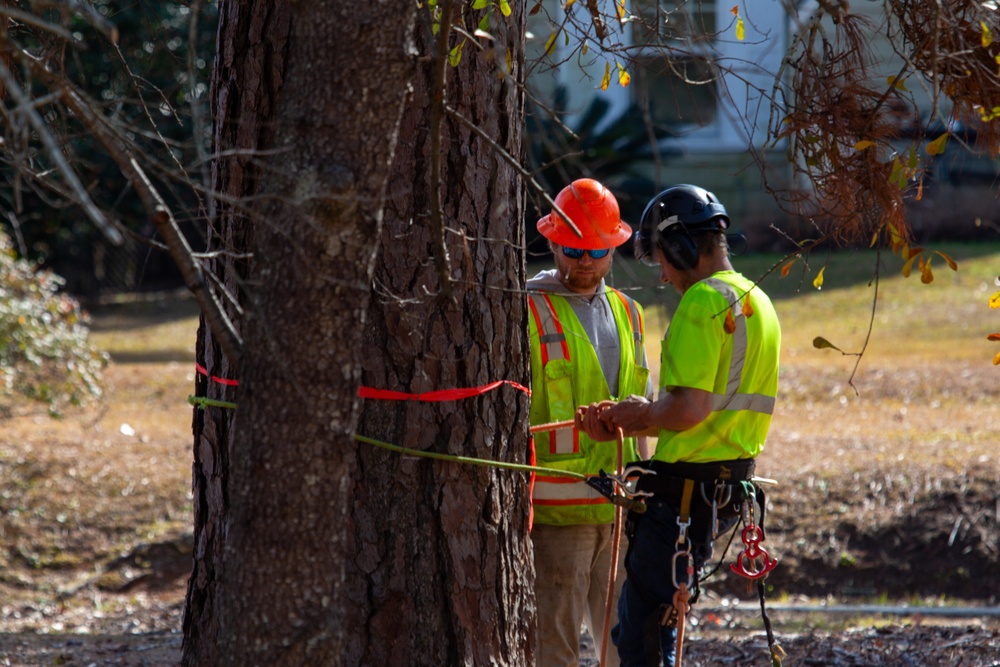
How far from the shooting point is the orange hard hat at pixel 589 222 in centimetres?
462

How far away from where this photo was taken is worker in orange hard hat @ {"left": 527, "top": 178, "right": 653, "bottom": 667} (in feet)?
14.6

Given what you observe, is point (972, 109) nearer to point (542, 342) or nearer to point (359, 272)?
point (542, 342)

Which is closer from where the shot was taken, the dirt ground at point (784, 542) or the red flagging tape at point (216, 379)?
the red flagging tape at point (216, 379)

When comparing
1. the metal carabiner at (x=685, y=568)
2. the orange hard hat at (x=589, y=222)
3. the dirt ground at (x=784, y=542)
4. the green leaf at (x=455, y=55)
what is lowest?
the dirt ground at (x=784, y=542)

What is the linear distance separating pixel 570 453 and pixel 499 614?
1.14 m

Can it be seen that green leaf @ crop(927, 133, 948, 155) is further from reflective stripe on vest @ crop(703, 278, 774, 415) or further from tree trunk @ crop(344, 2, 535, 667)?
tree trunk @ crop(344, 2, 535, 667)

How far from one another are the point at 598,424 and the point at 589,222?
35.3 inches

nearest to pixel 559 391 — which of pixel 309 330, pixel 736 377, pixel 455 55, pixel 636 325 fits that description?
Result: pixel 636 325

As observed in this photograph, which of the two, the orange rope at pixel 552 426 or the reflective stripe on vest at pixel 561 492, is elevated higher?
the orange rope at pixel 552 426

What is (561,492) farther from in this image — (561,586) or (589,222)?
(589,222)

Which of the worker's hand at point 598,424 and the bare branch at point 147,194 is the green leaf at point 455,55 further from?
the worker's hand at point 598,424

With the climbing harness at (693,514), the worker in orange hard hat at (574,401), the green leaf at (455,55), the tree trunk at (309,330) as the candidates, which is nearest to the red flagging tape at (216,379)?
the tree trunk at (309,330)

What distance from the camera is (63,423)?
35.3 ft

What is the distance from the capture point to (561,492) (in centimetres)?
444
